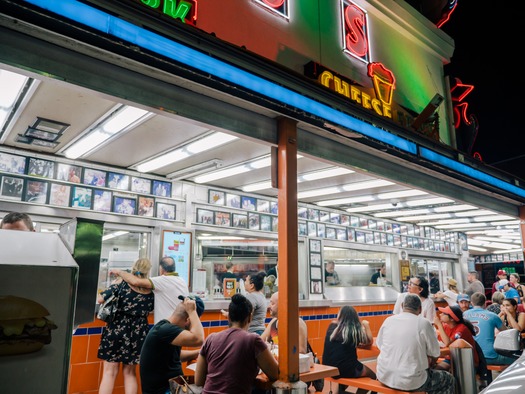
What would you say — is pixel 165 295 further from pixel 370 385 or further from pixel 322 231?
pixel 322 231

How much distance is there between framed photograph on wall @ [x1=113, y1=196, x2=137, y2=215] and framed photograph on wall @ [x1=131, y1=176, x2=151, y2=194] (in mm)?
182

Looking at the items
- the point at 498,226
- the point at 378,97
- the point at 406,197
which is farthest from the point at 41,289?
the point at 498,226

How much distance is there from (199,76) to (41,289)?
248 centimetres

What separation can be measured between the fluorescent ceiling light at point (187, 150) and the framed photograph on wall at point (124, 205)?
520mm

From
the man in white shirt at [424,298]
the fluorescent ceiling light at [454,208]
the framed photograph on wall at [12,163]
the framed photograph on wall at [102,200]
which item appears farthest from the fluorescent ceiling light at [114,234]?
the fluorescent ceiling light at [454,208]

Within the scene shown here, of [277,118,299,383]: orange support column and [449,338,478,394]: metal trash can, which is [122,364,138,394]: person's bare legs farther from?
[449,338,478,394]: metal trash can

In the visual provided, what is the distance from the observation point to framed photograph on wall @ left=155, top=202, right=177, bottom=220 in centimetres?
662

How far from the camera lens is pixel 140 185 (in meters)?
6.50

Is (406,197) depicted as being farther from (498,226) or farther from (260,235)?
(498,226)

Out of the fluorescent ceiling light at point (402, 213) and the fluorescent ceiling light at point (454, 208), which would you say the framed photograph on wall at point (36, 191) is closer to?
the fluorescent ceiling light at point (402, 213)

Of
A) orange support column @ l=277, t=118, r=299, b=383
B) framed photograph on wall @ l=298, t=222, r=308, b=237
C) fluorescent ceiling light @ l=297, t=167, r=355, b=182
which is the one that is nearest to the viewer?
orange support column @ l=277, t=118, r=299, b=383

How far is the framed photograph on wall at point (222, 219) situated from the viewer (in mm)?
7344

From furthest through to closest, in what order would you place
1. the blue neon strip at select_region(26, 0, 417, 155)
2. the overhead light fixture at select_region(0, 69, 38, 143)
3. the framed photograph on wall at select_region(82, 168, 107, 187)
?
the framed photograph on wall at select_region(82, 168, 107, 187)
the overhead light fixture at select_region(0, 69, 38, 143)
the blue neon strip at select_region(26, 0, 417, 155)

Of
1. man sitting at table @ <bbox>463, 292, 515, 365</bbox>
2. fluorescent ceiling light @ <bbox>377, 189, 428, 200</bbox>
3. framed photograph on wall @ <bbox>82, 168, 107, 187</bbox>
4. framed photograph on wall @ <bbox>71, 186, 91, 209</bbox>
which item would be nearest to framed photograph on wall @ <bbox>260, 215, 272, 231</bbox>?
fluorescent ceiling light @ <bbox>377, 189, 428, 200</bbox>
